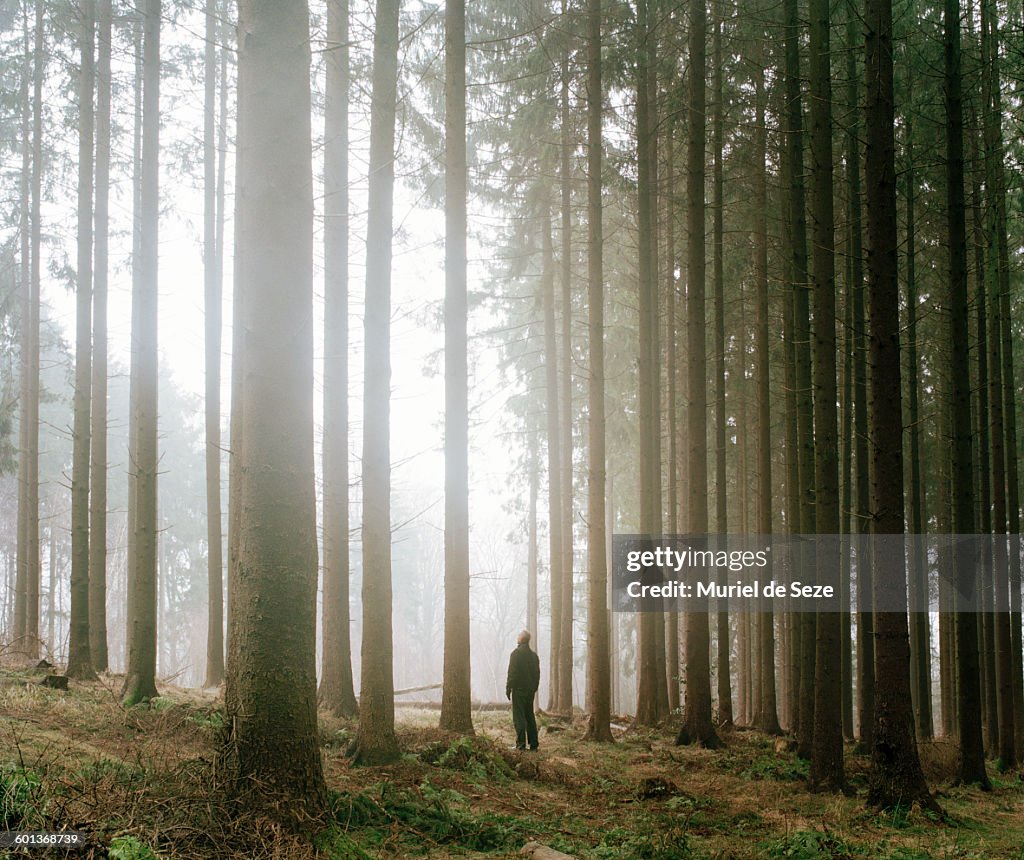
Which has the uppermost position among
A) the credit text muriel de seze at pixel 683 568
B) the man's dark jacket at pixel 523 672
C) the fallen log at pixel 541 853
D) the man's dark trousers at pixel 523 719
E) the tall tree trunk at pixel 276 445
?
the tall tree trunk at pixel 276 445

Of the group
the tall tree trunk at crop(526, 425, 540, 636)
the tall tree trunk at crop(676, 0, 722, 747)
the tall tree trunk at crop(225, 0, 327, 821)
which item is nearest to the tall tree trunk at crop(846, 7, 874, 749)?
the tall tree trunk at crop(676, 0, 722, 747)

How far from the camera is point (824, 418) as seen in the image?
32.9 feet

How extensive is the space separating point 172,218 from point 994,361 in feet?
57.4

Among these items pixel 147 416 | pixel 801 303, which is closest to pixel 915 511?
pixel 801 303

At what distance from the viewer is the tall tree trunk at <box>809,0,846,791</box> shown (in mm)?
9773

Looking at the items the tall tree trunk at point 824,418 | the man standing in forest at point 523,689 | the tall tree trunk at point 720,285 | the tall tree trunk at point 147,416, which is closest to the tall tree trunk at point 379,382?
the tall tree trunk at point 147,416

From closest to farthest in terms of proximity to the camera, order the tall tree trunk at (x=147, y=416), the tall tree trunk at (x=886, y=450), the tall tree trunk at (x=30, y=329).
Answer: the tall tree trunk at (x=886, y=450) → the tall tree trunk at (x=147, y=416) → the tall tree trunk at (x=30, y=329)

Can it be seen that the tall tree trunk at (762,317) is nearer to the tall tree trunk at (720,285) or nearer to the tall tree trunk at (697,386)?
the tall tree trunk at (720,285)

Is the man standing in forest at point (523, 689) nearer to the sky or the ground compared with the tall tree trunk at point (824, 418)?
nearer to the ground

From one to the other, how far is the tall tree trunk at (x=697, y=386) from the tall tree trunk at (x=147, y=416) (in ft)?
26.6

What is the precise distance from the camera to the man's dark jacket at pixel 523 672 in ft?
41.6

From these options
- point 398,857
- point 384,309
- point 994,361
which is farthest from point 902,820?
point 994,361

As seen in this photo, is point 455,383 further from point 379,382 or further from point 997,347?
point 997,347

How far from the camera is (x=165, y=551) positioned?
4100cm
